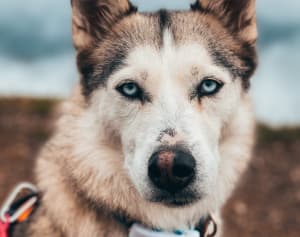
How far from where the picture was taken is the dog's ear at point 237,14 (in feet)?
12.6

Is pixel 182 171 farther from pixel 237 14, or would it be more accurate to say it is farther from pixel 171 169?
pixel 237 14

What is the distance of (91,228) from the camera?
333 centimetres

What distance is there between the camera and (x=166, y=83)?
3.30 m

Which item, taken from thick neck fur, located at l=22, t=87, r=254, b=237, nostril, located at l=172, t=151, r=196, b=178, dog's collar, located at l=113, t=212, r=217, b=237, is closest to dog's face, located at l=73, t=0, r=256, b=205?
nostril, located at l=172, t=151, r=196, b=178

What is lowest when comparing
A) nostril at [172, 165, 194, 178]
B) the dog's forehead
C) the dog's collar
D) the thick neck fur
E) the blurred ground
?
the blurred ground

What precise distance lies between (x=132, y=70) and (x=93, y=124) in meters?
0.46

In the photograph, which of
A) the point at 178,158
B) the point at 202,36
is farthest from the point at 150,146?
the point at 202,36

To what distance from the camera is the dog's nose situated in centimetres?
291

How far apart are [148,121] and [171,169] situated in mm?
426

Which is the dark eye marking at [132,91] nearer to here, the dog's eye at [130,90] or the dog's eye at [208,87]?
the dog's eye at [130,90]

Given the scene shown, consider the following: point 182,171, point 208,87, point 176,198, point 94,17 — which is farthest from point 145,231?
point 94,17

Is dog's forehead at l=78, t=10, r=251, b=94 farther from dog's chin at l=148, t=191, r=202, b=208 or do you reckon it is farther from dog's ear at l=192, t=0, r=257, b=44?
dog's chin at l=148, t=191, r=202, b=208

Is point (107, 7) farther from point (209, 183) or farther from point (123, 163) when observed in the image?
point (209, 183)

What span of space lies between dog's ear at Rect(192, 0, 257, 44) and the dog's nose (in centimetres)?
125
